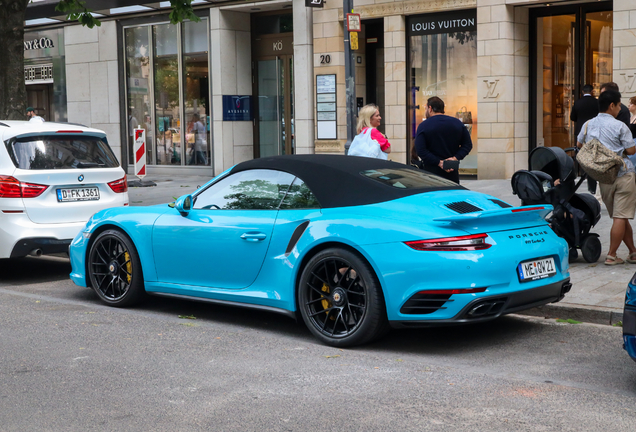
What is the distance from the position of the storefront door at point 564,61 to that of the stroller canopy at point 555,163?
8.59 metres

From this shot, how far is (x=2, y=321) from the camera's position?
6.67 metres

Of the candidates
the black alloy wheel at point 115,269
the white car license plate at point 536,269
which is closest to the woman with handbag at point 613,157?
the white car license plate at point 536,269

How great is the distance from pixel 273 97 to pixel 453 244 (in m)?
16.5

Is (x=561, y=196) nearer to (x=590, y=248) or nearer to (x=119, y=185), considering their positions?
(x=590, y=248)

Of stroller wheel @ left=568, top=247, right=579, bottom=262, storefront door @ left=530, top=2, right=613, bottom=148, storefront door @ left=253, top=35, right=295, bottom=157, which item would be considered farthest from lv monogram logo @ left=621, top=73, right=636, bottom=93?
storefront door @ left=253, top=35, right=295, bottom=157

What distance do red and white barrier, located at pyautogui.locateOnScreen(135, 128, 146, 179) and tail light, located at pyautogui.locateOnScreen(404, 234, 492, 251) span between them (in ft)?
46.1

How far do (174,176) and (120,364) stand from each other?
1674 cm

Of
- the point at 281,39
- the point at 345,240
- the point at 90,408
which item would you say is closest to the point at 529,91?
the point at 281,39

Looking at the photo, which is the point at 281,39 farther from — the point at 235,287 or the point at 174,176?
the point at 235,287

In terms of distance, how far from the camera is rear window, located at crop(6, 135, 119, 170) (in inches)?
335

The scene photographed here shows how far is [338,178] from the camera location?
19.6ft

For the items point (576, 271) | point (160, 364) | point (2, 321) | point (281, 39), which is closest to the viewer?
point (160, 364)

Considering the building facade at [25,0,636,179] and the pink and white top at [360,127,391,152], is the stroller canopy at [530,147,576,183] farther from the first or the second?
the building facade at [25,0,636,179]

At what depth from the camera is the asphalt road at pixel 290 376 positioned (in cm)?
418
